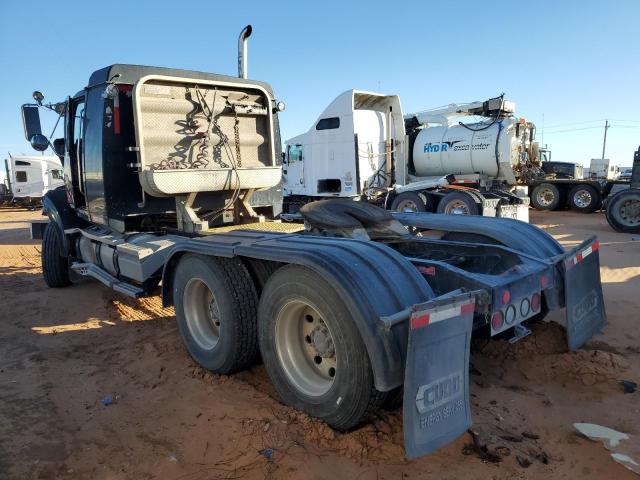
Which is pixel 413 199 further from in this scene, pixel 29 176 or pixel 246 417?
pixel 29 176

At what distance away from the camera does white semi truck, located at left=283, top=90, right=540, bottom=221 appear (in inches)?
561

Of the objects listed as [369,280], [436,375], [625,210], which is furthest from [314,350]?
[625,210]

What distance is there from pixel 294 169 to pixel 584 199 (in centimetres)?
1118

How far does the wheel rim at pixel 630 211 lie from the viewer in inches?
504

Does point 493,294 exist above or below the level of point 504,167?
below

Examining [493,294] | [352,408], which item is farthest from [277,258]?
[493,294]

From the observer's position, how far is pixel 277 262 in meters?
3.50

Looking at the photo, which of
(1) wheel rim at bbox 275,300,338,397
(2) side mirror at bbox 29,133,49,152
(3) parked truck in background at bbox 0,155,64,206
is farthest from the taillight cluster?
(3) parked truck in background at bbox 0,155,64,206

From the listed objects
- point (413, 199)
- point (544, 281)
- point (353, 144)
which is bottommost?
point (544, 281)

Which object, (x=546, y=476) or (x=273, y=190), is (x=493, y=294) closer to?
(x=546, y=476)

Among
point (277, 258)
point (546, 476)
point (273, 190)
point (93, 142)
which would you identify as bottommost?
point (546, 476)

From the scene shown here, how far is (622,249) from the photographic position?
10.1 m

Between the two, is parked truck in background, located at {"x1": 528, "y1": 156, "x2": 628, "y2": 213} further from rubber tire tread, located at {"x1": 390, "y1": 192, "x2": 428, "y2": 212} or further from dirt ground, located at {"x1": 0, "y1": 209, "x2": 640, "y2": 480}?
dirt ground, located at {"x1": 0, "y1": 209, "x2": 640, "y2": 480}

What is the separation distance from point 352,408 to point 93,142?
490 cm
